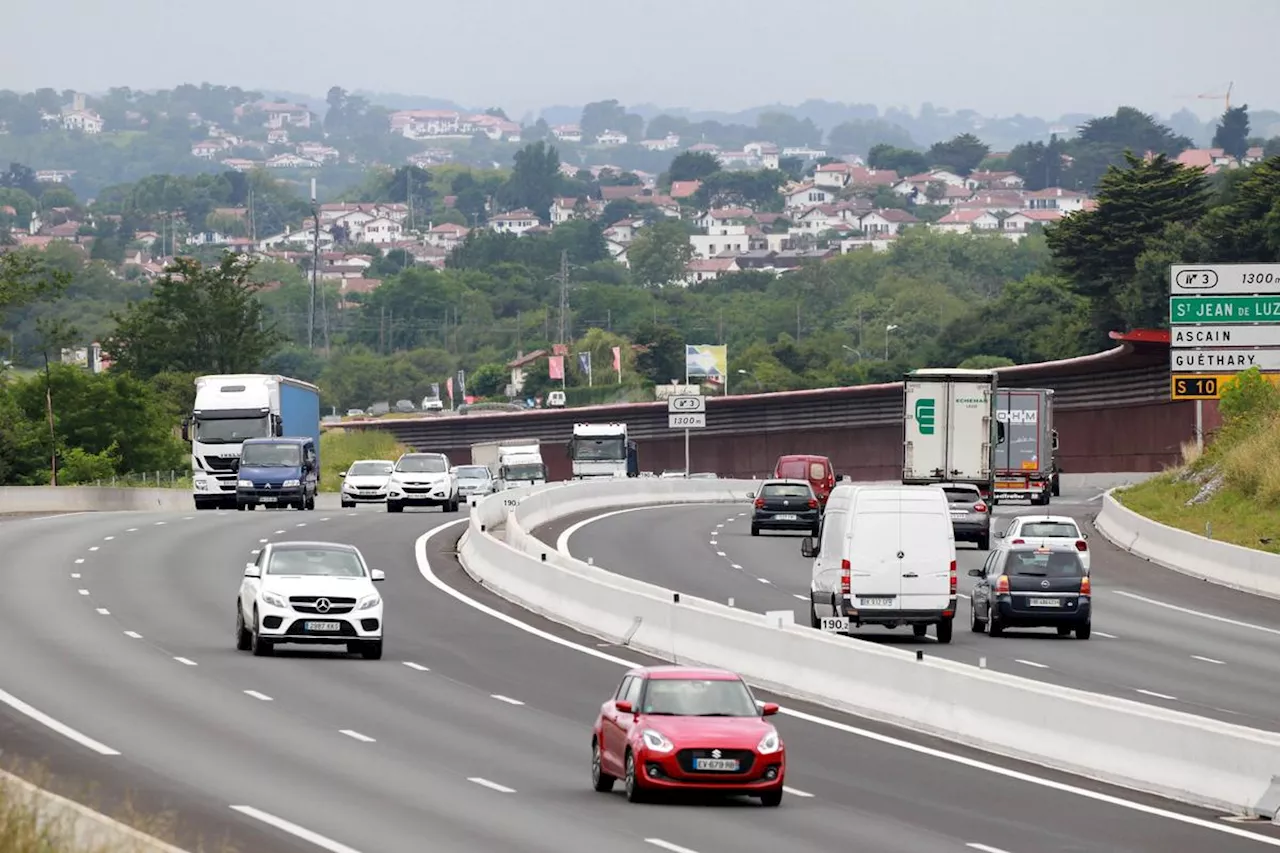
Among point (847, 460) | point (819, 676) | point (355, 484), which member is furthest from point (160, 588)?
point (847, 460)

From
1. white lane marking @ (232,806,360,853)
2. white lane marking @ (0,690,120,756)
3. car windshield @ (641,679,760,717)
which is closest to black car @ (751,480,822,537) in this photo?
white lane marking @ (0,690,120,756)

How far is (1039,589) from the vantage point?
121 feet

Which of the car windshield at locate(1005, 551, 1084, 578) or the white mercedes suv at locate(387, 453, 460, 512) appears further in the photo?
the white mercedes suv at locate(387, 453, 460, 512)

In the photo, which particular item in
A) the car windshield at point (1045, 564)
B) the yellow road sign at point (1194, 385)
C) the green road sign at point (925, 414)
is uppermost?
the yellow road sign at point (1194, 385)

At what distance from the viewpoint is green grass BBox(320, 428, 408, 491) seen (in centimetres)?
13380

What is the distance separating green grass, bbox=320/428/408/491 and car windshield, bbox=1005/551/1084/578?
92018 mm

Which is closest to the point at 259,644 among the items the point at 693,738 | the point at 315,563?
the point at 315,563

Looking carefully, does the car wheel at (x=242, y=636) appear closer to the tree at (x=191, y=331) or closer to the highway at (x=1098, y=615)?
the highway at (x=1098, y=615)

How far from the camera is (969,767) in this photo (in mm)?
23859

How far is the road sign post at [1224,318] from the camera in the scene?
5794 cm

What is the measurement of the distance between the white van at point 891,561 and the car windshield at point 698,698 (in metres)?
13.3

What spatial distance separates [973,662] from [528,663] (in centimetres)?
592

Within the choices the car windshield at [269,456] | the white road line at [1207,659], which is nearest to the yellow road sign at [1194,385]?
the car windshield at [269,456]

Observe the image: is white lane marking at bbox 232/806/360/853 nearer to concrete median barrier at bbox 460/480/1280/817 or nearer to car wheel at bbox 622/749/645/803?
car wheel at bbox 622/749/645/803
